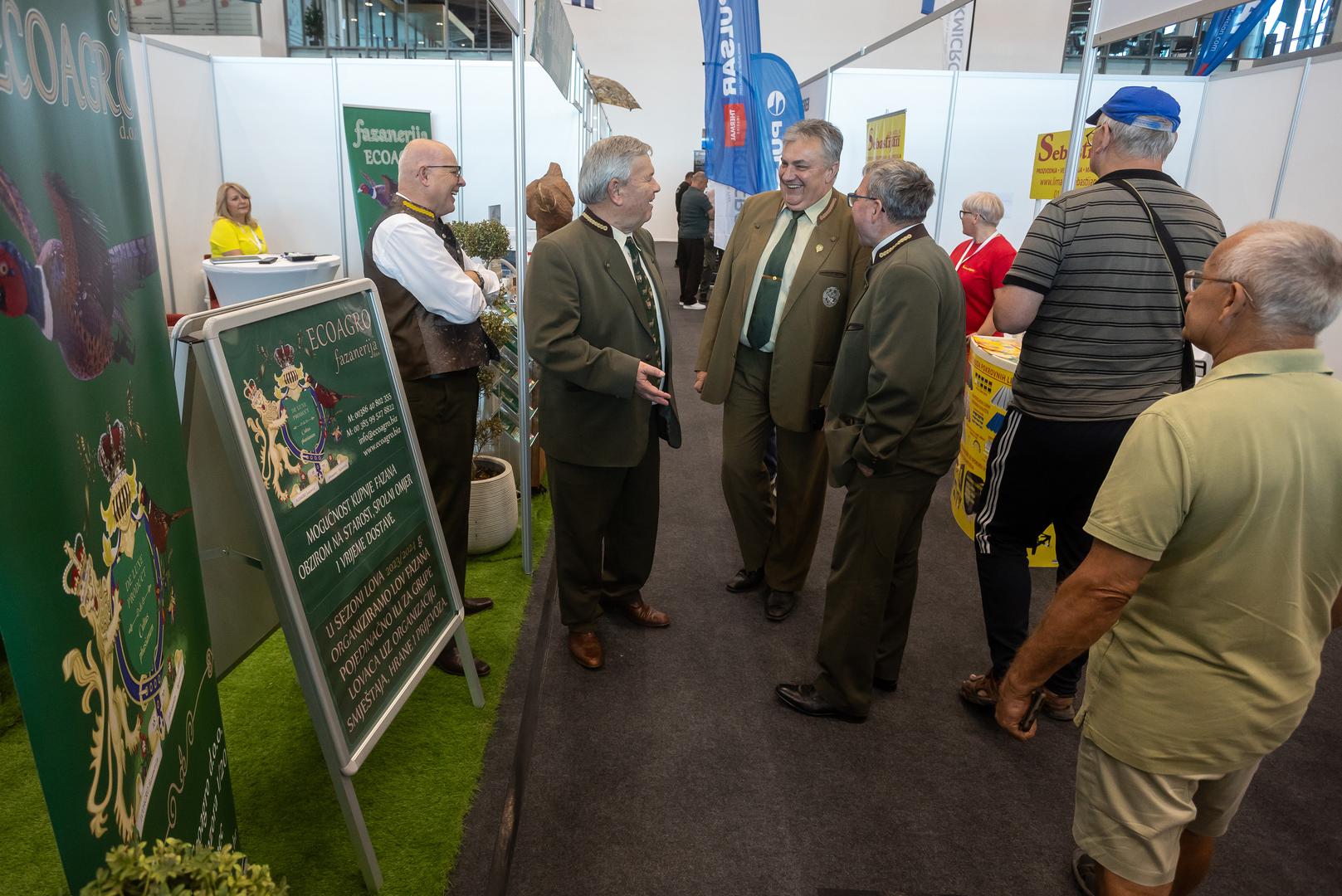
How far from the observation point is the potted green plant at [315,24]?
1347cm

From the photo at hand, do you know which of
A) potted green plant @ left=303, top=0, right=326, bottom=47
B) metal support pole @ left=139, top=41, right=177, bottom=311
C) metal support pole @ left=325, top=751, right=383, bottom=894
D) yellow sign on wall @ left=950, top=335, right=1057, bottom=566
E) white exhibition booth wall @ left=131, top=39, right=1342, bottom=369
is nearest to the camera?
metal support pole @ left=325, top=751, right=383, bottom=894

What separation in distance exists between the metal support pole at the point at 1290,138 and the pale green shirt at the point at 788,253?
4.40 meters

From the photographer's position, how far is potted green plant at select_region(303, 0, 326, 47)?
1347 centimetres

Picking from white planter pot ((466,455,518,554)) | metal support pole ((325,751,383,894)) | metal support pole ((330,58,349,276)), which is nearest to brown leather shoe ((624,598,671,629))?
white planter pot ((466,455,518,554))

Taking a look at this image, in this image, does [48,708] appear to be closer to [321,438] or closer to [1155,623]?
[321,438]

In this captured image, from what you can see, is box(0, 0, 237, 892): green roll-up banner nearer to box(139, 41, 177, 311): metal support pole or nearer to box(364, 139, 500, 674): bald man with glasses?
box(364, 139, 500, 674): bald man with glasses

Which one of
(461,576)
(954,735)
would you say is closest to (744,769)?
(954,735)

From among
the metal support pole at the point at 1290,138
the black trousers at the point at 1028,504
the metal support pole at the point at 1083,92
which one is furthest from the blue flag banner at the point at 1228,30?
the metal support pole at the point at 1290,138

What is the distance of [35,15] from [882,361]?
5.48 feet

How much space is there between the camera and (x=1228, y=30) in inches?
89.4

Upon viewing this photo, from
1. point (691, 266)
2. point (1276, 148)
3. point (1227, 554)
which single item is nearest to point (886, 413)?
point (1227, 554)

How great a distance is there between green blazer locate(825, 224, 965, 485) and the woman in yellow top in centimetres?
508

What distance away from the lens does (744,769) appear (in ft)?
7.33

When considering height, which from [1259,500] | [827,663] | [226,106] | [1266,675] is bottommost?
[827,663]
